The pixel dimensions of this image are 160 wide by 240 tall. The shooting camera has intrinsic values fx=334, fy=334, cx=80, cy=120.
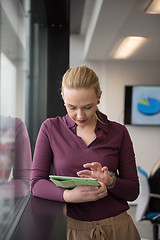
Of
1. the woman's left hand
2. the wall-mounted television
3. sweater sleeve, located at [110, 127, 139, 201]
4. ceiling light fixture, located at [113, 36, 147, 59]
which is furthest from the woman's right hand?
the wall-mounted television

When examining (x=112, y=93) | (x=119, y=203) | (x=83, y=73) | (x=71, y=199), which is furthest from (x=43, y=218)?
(x=112, y=93)

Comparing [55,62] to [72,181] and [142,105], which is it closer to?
[72,181]

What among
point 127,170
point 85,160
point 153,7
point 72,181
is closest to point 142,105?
point 153,7

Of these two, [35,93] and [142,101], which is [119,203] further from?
[142,101]

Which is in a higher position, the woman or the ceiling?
the ceiling

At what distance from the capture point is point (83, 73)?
1375 millimetres

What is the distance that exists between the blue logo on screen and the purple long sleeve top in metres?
4.83

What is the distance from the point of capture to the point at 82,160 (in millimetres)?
1352

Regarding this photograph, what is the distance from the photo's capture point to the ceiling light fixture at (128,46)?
15.1 ft

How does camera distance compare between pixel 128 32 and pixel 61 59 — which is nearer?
pixel 61 59

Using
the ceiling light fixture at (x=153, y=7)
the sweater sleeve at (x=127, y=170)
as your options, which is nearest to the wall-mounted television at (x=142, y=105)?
the ceiling light fixture at (x=153, y=7)

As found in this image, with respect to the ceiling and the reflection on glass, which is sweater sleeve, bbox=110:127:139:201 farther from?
the ceiling

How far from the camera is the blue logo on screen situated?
6168 mm

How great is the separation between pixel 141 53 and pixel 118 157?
448 cm
